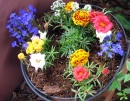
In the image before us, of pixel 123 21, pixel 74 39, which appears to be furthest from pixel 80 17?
pixel 123 21

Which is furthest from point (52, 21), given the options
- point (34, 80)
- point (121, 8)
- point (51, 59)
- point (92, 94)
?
point (121, 8)

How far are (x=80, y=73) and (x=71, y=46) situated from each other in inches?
8.9

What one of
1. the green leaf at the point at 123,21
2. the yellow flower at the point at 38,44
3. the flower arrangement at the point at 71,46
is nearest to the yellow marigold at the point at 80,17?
the flower arrangement at the point at 71,46

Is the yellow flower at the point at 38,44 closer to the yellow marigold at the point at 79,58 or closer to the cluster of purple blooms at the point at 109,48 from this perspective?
the yellow marigold at the point at 79,58

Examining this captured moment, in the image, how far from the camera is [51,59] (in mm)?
1695

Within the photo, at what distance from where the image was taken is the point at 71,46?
5.47ft

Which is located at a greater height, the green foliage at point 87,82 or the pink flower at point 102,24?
the pink flower at point 102,24

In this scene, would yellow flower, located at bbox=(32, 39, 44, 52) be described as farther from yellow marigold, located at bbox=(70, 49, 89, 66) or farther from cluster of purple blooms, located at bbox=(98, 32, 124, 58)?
cluster of purple blooms, located at bbox=(98, 32, 124, 58)

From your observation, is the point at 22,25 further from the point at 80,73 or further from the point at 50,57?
the point at 80,73

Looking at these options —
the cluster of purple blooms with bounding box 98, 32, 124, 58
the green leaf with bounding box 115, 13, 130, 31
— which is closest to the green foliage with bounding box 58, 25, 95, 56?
the cluster of purple blooms with bounding box 98, 32, 124, 58

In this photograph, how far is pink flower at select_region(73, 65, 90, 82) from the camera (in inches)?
58.2

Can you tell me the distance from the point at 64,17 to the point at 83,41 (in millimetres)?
195

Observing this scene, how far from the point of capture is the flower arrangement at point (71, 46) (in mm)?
1568

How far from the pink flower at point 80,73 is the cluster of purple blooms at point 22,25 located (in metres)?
0.40
